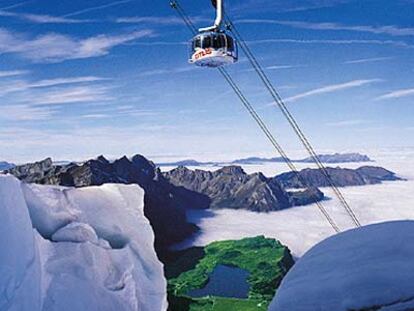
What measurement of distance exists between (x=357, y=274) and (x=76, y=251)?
5815mm

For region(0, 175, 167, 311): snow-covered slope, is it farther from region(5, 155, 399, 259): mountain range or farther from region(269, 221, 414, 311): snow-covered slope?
region(5, 155, 399, 259): mountain range

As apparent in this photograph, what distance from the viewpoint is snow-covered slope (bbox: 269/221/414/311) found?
2059 mm

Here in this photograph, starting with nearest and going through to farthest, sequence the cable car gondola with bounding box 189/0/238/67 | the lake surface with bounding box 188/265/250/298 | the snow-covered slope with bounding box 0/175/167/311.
→ 1. the snow-covered slope with bounding box 0/175/167/311
2. the cable car gondola with bounding box 189/0/238/67
3. the lake surface with bounding box 188/265/250/298

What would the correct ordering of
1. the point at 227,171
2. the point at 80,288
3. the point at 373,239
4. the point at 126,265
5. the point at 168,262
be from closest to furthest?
1. the point at 373,239
2. the point at 80,288
3. the point at 126,265
4. the point at 168,262
5. the point at 227,171

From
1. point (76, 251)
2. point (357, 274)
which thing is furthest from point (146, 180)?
point (357, 274)

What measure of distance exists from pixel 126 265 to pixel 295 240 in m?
115

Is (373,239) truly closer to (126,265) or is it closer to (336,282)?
(336,282)

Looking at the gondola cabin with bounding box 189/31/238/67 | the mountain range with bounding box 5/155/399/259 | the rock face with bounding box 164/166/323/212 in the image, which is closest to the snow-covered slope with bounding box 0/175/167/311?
the gondola cabin with bounding box 189/31/238/67

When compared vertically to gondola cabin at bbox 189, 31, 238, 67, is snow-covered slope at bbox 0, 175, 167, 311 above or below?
below

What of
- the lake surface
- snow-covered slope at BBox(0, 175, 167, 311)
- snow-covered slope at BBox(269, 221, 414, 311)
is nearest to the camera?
snow-covered slope at BBox(269, 221, 414, 311)

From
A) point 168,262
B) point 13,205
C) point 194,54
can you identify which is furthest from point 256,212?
point 13,205

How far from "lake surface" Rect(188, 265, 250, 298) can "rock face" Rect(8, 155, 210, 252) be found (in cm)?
1505

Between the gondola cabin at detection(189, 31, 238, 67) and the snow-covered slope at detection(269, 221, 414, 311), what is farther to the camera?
the gondola cabin at detection(189, 31, 238, 67)

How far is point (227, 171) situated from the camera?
15975 centimetres
